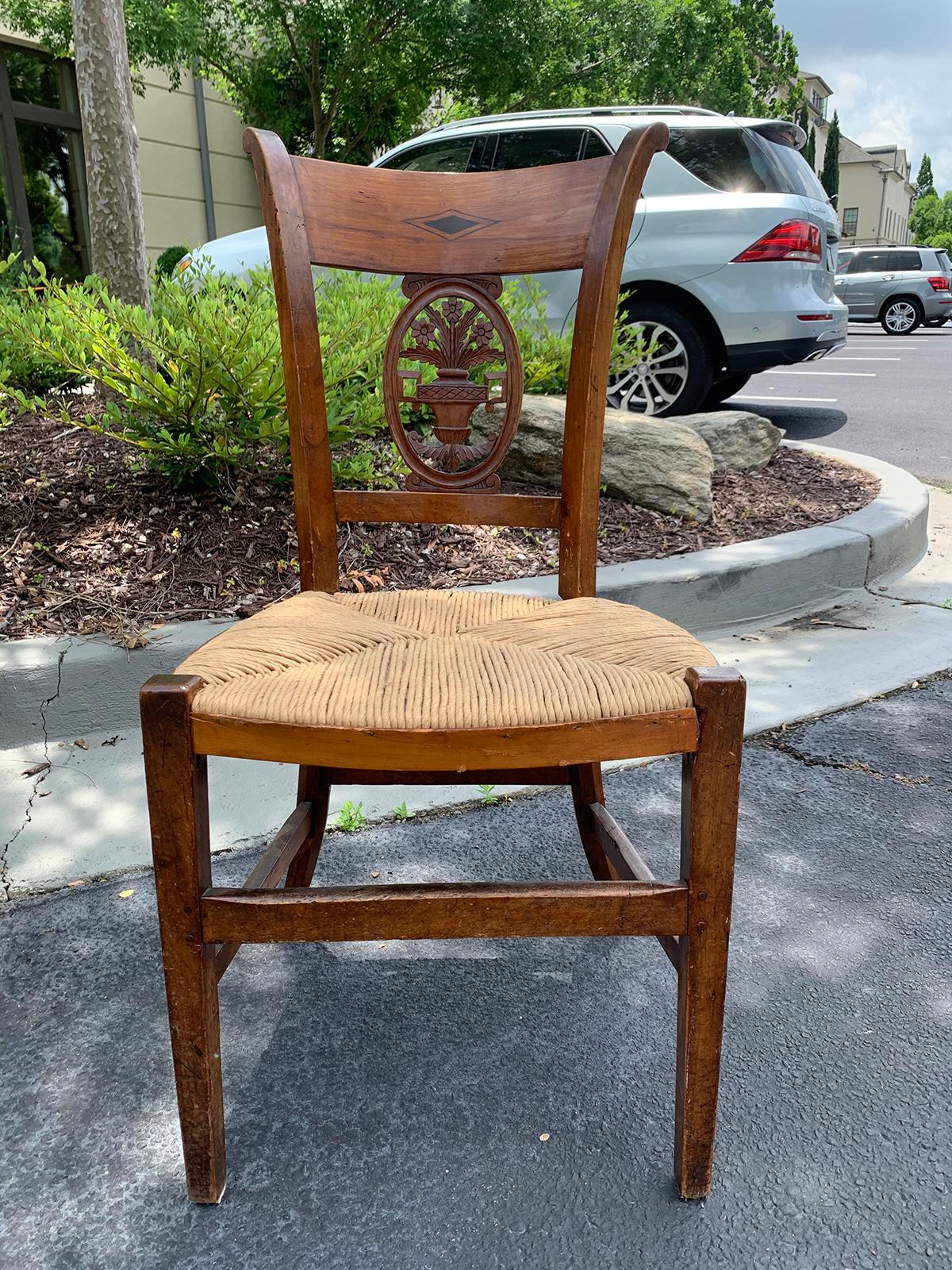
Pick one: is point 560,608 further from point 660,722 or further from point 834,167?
point 834,167

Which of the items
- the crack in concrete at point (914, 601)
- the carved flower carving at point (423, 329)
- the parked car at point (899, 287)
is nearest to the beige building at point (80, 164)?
the crack in concrete at point (914, 601)

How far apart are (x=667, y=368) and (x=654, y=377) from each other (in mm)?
88

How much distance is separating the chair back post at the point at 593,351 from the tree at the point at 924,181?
10209 centimetres

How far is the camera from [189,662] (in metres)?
1.15

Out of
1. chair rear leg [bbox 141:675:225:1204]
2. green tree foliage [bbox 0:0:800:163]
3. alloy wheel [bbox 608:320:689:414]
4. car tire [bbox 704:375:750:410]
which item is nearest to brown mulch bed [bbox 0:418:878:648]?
chair rear leg [bbox 141:675:225:1204]

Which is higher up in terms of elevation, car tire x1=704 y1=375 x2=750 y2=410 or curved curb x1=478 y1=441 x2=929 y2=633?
car tire x1=704 y1=375 x2=750 y2=410

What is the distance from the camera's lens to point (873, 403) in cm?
854

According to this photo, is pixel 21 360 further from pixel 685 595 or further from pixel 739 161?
pixel 739 161

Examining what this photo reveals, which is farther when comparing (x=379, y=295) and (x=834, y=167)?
(x=834, y=167)

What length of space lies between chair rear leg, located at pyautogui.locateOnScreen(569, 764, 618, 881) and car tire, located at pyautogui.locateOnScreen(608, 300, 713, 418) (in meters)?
3.50

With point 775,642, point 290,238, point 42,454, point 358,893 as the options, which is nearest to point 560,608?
point 358,893

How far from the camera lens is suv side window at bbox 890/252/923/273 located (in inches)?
755

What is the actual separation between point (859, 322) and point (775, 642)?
19.9 meters

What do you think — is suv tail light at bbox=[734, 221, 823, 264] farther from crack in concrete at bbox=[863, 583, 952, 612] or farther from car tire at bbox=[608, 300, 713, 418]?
crack in concrete at bbox=[863, 583, 952, 612]
